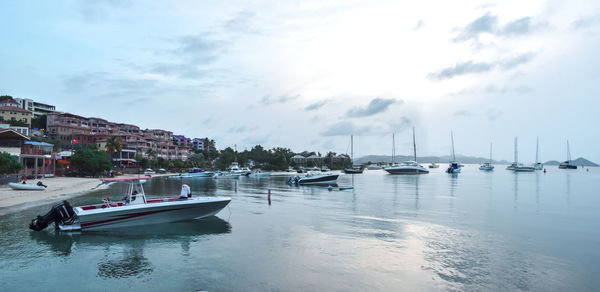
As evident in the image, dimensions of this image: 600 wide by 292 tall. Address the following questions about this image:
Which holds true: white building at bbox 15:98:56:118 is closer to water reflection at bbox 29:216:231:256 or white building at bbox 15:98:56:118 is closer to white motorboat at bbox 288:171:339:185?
white motorboat at bbox 288:171:339:185

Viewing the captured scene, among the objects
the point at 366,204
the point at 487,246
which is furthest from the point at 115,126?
the point at 487,246

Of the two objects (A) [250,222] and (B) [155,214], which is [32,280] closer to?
(B) [155,214]

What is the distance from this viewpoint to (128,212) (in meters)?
20.1

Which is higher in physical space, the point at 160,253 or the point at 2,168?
the point at 2,168

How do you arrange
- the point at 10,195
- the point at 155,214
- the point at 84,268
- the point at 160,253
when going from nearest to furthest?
the point at 84,268 → the point at 160,253 → the point at 155,214 → the point at 10,195

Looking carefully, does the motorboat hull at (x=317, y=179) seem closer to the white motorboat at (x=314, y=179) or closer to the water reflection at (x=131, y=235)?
the white motorboat at (x=314, y=179)

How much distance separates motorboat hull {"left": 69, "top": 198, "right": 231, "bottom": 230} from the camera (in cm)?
1948

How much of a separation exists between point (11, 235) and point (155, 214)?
700cm

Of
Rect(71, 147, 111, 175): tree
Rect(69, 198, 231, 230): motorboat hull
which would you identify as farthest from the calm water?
Rect(71, 147, 111, 175): tree

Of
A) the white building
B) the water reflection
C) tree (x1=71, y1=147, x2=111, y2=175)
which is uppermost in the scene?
the white building

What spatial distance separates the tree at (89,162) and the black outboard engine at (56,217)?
5106 cm

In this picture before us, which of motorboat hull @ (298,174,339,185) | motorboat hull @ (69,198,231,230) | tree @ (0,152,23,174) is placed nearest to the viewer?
motorboat hull @ (69,198,231,230)

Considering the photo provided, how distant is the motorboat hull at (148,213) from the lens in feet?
63.9

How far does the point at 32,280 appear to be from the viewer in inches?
493
